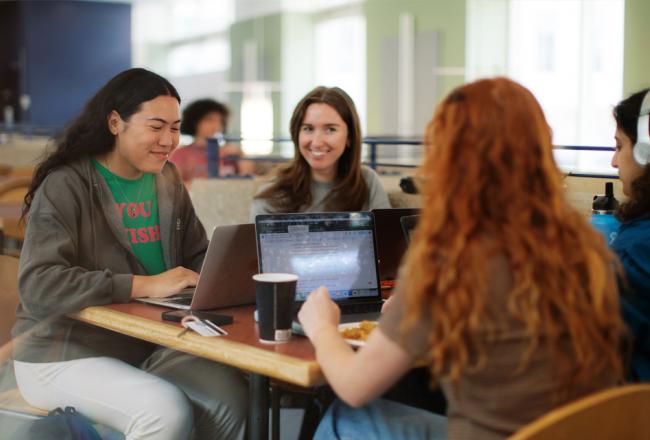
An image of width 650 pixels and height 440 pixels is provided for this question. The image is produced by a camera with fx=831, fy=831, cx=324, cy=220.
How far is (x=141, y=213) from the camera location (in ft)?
7.38

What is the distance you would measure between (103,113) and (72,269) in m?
0.44

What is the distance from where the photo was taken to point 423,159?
1.31 metres

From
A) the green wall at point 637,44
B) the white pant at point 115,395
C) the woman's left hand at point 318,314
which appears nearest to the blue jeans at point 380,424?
the woman's left hand at point 318,314

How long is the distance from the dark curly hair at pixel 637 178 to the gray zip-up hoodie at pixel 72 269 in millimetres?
1161

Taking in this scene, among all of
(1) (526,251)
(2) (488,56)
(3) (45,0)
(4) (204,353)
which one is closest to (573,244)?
(1) (526,251)

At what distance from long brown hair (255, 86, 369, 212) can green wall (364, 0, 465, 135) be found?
452cm

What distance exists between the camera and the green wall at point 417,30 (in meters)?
8.41

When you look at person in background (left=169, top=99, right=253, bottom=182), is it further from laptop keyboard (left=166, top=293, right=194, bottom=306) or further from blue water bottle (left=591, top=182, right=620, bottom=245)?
blue water bottle (left=591, top=182, right=620, bottom=245)

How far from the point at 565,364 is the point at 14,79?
1652 centimetres

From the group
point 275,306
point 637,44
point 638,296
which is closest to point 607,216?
point 638,296

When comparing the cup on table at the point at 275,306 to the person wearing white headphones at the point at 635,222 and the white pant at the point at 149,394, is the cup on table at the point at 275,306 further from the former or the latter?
the person wearing white headphones at the point at 635,222

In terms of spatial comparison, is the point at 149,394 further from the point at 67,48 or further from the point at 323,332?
the point at 67,48

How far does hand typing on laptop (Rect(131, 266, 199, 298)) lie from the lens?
2.02 m

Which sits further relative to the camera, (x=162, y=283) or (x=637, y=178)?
(x=162, y=283)
